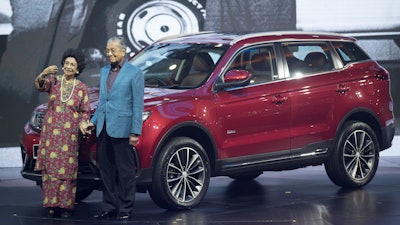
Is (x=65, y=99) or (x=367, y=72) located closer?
(x=65, y=99)

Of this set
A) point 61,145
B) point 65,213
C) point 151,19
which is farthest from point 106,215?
point 151,19

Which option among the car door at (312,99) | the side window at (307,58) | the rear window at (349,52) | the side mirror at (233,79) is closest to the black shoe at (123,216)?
the side mirror at (233,79)

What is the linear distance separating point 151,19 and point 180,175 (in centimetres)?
560

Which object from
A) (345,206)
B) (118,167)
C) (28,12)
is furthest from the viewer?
(28,12)

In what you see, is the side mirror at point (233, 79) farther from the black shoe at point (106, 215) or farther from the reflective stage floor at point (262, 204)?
the black shoe at point (106, 215)

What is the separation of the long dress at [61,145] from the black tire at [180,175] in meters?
0.78

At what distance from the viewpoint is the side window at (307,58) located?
1278 centimetres

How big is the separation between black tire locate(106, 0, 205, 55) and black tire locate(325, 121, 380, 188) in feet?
13.7

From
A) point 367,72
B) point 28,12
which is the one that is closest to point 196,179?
point 367,72

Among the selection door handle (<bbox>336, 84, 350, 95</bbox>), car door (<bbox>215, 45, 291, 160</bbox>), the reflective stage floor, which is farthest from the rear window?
the reflective stage floor

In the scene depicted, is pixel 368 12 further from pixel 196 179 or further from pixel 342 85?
pixel 196 179

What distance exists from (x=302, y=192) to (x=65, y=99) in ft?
10.5

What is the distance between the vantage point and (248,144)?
478 inches

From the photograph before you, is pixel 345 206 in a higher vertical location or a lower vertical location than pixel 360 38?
lower
